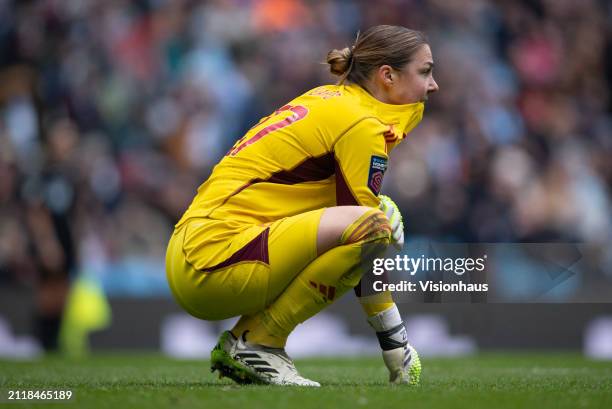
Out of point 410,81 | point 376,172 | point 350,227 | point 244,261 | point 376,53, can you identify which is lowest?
point 244,261

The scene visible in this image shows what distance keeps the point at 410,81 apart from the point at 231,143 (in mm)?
5720

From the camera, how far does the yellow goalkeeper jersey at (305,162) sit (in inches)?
168

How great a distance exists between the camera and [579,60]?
1112cm

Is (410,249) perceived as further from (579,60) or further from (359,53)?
(579,60)

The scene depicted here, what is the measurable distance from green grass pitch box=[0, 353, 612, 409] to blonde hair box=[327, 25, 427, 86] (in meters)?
1.34

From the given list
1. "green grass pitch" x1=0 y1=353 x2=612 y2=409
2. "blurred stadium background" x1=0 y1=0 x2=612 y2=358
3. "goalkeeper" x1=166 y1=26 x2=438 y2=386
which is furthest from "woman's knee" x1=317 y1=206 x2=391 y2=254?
"blurred stadium background" x1=0 y1=0 x2=612 y2=358

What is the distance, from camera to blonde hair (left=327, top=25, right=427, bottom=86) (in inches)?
177

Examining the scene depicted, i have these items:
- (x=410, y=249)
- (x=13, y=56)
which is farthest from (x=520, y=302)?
(x=13, y=56)

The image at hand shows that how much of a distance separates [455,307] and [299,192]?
490 centimetres

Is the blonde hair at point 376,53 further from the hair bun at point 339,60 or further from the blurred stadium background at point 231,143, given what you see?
the blurred stadium background at point 231,143

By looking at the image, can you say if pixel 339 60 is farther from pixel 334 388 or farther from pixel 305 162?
pixel 334 388

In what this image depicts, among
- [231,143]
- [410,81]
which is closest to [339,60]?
[410,81]

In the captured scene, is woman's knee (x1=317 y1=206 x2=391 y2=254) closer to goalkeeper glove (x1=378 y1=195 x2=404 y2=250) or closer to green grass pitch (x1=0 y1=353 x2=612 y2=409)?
goalkeeper glove (x1=378 y1=195 x2=404 y2=250)

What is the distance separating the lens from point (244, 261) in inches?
167
